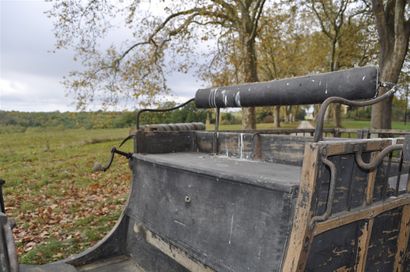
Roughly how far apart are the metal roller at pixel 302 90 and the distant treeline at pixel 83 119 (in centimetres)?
660

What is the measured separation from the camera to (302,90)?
2234mm

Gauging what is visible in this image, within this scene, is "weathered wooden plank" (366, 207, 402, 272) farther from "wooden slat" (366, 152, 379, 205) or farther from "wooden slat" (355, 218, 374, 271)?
"wooden slat" (366, 152, 379, 205)

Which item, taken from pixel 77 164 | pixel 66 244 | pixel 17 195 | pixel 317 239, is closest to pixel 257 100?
pixel 317 239

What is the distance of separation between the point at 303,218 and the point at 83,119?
42.0 feet

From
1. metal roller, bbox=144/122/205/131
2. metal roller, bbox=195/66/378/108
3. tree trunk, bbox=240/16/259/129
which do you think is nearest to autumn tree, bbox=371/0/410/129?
tree trunk, bbox=240/16/259/129

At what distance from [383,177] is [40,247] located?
4.10 metres

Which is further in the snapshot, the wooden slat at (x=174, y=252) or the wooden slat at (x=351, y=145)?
the wooden slat at (x=174, y=252)

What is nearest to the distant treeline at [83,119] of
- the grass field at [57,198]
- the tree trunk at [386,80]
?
the grass field at [57,198]

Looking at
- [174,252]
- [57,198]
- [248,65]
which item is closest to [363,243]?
[174,252]

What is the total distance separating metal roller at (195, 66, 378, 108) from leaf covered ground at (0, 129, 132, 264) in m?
2.88

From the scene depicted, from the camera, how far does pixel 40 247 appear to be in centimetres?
432

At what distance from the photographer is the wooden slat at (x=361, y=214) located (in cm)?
174

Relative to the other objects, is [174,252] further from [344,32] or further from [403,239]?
[344,32]

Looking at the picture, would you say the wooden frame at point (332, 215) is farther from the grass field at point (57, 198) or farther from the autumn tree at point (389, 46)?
the autumn tree at point (389, 46)
